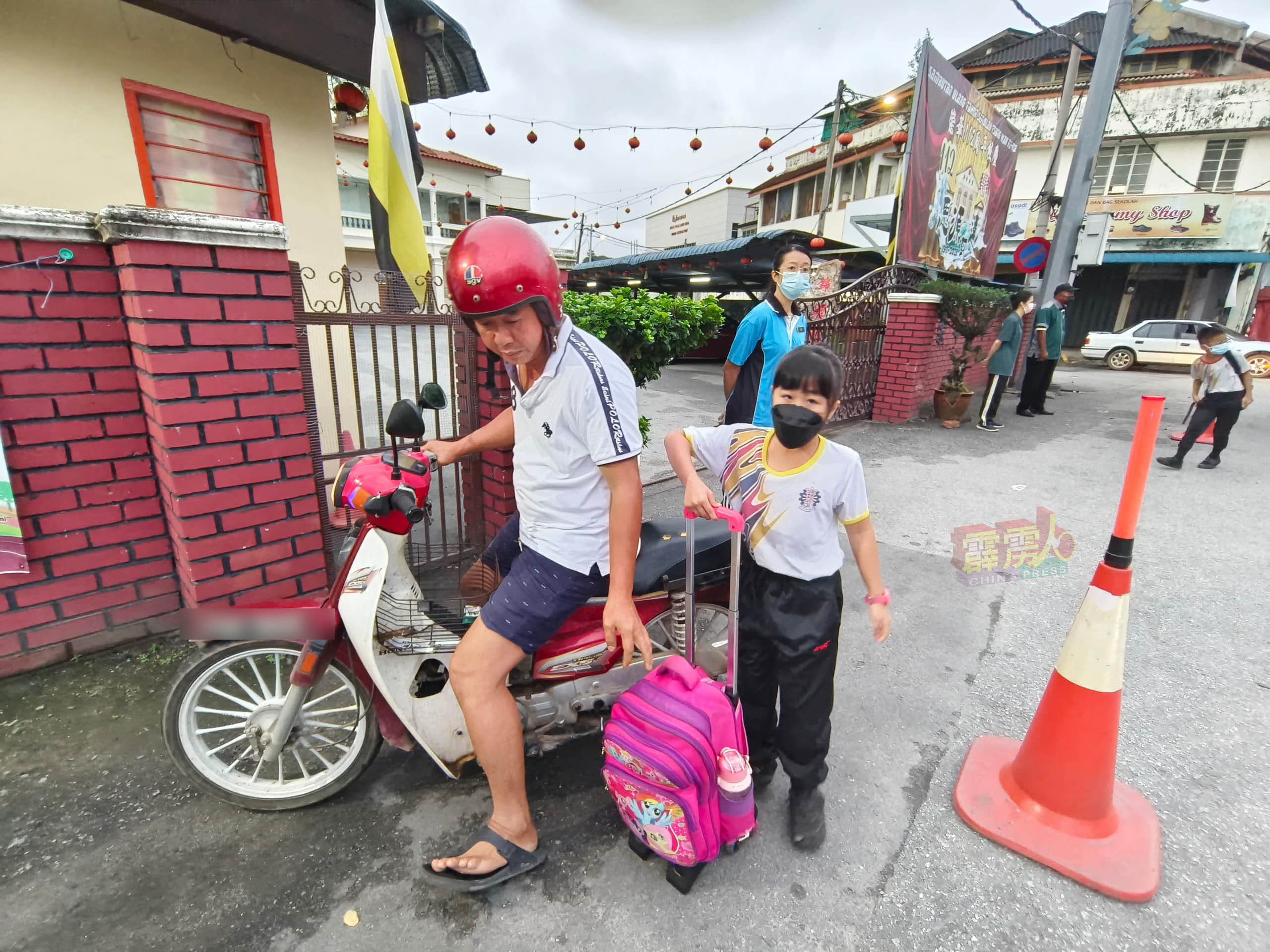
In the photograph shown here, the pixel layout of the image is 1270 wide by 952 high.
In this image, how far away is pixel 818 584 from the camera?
1.88m

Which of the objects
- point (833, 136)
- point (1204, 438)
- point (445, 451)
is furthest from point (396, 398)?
point (833, 136)

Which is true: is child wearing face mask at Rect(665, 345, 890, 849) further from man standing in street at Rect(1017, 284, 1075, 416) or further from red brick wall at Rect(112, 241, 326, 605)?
man standing in street at Rect(1017, 284, 1075, 416)

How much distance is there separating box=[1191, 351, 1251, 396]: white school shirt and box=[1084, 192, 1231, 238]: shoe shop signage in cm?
1726

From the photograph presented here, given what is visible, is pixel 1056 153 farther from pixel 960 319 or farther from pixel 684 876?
pixel 684 876

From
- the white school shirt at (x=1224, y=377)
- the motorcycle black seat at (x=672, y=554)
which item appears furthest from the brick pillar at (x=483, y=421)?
the white school shirt at (x=1224, y=377)

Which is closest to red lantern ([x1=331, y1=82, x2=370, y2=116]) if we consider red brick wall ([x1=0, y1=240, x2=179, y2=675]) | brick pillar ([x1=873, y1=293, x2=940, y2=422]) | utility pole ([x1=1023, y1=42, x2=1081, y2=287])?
red brick wall ([x1=0, y1=240, x2=179, y2=675])

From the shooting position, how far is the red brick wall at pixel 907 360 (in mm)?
8039

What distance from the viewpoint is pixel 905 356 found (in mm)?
8195

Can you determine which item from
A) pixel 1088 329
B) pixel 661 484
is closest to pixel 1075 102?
pixel 1088 329

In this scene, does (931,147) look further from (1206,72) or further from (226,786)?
(1206,72)

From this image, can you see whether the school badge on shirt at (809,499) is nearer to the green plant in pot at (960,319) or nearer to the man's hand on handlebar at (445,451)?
the man's hand on handlebar at (445,451)

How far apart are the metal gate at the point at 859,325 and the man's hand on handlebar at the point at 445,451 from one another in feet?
19.4

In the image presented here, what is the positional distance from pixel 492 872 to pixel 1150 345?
854 inches

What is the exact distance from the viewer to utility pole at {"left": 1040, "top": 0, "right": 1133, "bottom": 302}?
27.8 ft
